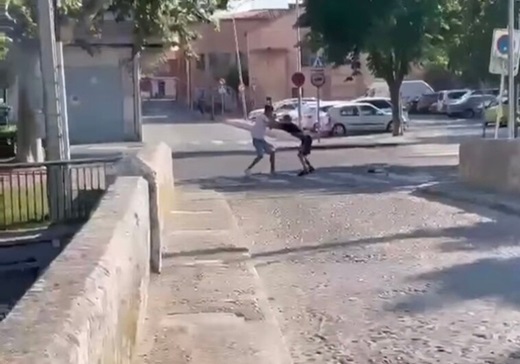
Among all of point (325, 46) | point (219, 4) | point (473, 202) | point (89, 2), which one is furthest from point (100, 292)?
point (325, 46)

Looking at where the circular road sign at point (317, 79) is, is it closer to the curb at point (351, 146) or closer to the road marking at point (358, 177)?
the curb at point (351, 146)

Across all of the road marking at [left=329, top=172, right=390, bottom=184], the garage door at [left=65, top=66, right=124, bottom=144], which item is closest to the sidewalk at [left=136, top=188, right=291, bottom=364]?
the road marking at [left=329, top=172, right=390, bottom=184]

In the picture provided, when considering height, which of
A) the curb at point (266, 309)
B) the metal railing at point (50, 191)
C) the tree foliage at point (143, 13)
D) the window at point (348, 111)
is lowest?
the window at point (348, 111)

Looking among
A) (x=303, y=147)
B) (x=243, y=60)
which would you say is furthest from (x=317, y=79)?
(x=243, y=60)

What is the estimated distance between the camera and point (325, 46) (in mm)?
38406

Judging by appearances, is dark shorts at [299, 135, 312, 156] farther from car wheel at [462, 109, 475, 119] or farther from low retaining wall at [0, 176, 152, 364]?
car wheel at [462, 109, 475, 119]

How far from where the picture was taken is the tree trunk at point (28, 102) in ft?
94.5

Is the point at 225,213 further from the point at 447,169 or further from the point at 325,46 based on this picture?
the point at 325,46

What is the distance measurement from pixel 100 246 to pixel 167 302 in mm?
3880

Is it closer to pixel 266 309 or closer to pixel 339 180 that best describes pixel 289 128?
pixel 339 180

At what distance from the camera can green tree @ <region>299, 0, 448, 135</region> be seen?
A: 3581 centimetres

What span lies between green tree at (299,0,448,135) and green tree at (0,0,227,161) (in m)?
8.91

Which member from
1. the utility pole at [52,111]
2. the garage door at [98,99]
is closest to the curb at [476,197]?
the utility pole at [52,111]

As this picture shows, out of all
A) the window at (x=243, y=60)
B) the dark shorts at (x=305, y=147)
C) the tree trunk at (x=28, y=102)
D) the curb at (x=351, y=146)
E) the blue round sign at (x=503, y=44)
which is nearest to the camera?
the blue round sign at (x=503, y=44)
